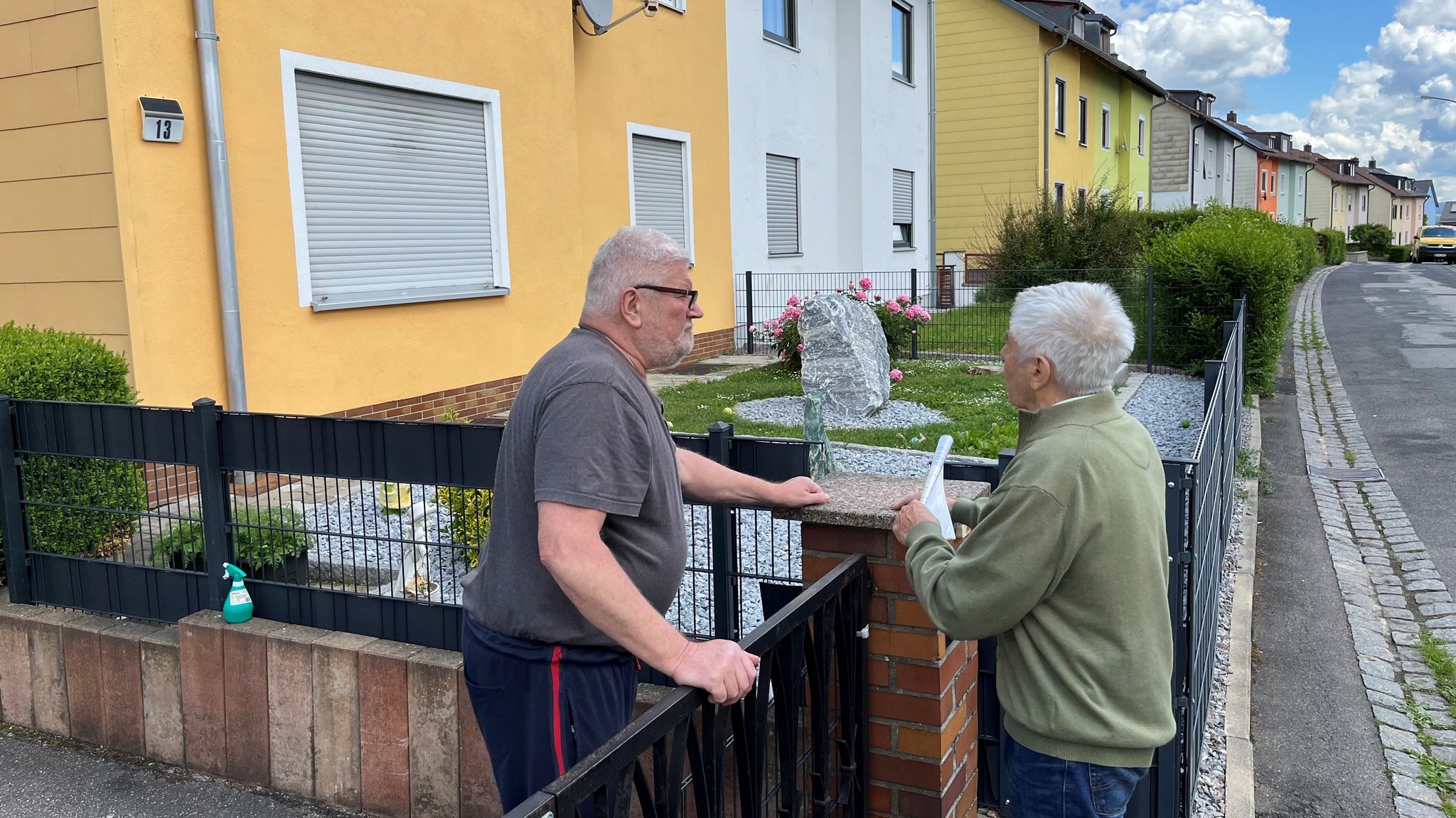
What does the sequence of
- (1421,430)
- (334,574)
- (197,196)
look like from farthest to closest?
1. (1421,430)
2. (197,196)
3. (334,574)

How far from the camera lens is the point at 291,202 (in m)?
7.71

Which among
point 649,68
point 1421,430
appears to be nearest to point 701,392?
point 649,68

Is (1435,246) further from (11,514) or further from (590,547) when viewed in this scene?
(590,547)

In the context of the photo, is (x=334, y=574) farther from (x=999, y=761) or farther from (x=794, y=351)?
(x=794, y=351)

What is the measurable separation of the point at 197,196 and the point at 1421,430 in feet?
36.6

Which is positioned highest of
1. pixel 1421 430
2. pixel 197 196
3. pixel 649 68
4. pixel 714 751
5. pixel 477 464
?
pixel 649 68

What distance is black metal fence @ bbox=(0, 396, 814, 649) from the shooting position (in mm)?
3555

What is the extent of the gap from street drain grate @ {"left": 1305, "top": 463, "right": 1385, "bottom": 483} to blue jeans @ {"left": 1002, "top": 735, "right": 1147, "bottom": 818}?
26.2ft

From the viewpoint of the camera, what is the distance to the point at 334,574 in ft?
13.5

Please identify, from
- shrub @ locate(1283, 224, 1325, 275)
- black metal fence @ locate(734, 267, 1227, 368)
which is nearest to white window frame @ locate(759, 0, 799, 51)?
black metal fence @ locate(734, 267, 1227, 368)

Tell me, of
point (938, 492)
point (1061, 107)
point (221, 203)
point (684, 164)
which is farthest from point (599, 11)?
point (1061, 107)

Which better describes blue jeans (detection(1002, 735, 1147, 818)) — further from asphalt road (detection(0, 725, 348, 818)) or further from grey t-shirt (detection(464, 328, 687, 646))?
asphalt road (detection(0, 725, 348, 818))

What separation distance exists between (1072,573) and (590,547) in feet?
3.19

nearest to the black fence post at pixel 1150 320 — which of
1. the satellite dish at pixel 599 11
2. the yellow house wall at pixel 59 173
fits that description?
the satellite dish at pixel 599 11
